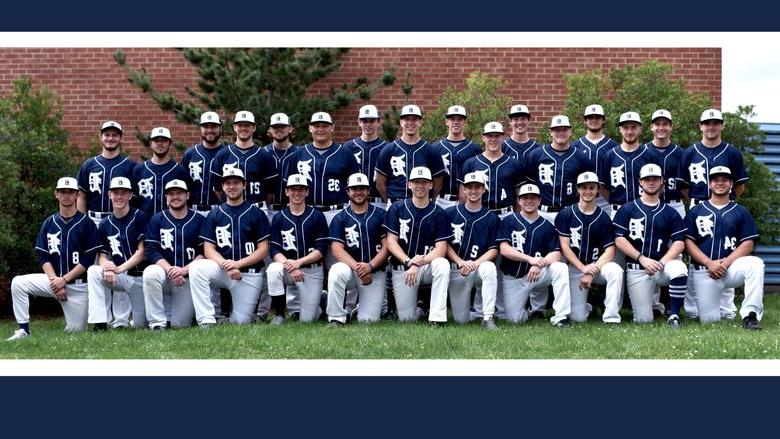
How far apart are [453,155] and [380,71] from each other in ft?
13.5

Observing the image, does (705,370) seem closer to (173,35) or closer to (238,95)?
(238,95)

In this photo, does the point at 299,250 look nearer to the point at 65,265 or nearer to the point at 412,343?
the point at 412,343

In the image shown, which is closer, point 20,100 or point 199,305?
point 199,305

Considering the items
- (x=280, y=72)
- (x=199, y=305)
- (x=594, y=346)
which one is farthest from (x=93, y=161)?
(x=594, y=346)

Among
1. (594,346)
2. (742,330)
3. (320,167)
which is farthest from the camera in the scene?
(320,167)

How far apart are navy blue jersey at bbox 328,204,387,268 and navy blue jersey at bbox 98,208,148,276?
2.21 m

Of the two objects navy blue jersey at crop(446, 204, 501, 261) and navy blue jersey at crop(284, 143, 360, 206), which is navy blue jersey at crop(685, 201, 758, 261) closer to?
navy blue jersey at crop(446, 204, 501, 261)

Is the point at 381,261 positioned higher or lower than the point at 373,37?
lower

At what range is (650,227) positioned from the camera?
9992mm

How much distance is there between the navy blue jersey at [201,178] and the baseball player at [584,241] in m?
4.06

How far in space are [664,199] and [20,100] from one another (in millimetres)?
9134

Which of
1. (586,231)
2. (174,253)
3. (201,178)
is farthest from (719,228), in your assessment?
(174,253)

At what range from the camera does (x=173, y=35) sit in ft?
42.0

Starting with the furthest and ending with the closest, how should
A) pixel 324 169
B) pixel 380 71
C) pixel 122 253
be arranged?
pixel 380 71, pixel 324 169, pixel 122 253
